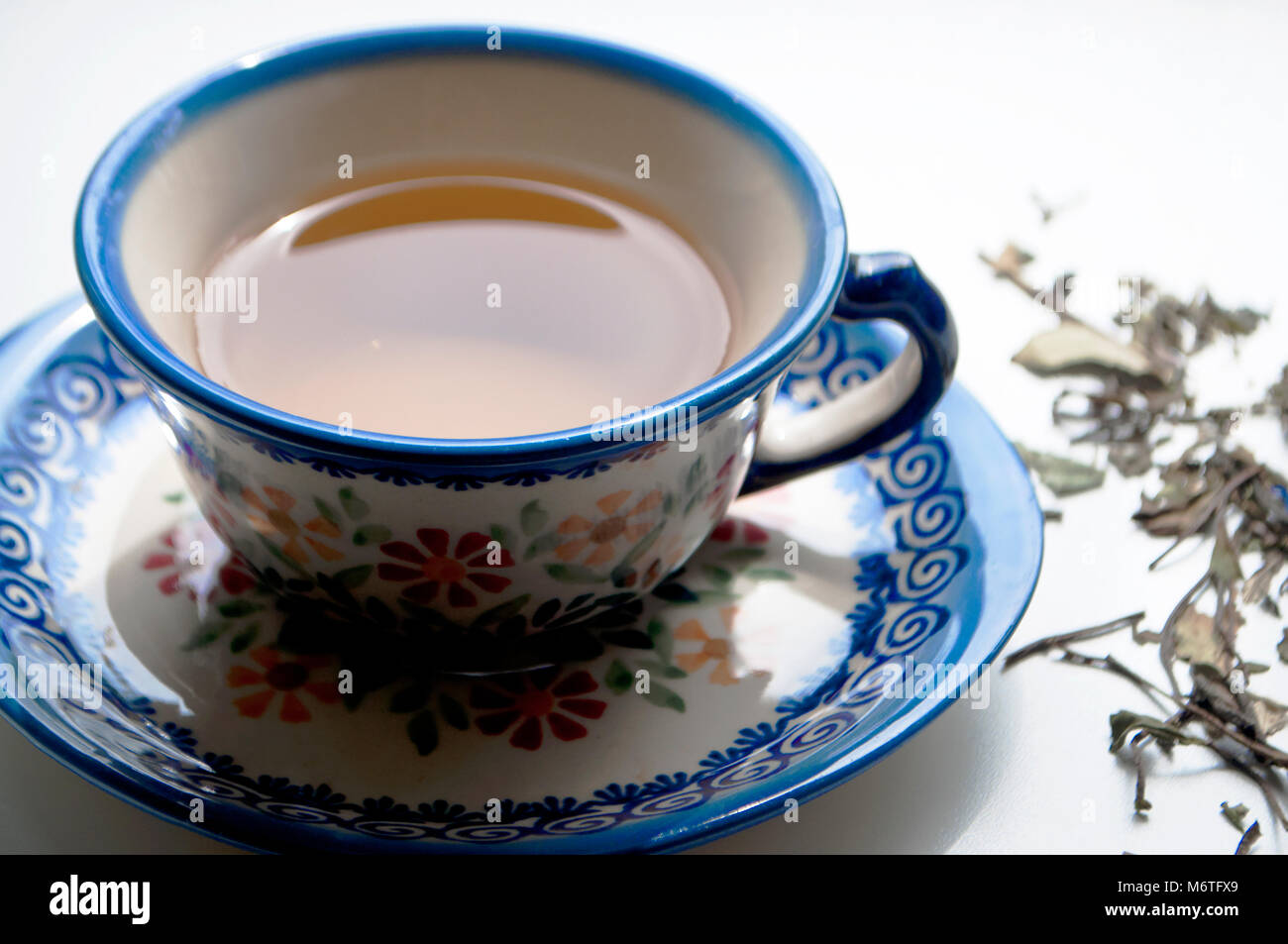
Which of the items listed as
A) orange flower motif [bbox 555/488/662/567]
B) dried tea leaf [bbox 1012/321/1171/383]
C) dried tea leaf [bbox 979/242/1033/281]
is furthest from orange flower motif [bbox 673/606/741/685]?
dried tea leaf [bbox 979/242/1033/281]

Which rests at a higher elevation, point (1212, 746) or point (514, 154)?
point (514, 154)

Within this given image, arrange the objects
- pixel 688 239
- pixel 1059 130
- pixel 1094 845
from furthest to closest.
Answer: pixel 1059 130
pixel 688 239
pixel 1094 845

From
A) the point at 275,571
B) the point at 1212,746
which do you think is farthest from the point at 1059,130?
the point at 275,571

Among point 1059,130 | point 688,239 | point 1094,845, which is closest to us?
point 1094,845

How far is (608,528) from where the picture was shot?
2.25ft

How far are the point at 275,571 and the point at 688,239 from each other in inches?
15.2

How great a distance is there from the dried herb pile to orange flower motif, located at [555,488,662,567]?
1.02 ft

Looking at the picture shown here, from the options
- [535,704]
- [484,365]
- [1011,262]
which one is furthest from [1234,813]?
[1011,262]

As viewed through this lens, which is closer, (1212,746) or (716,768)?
(716,768)

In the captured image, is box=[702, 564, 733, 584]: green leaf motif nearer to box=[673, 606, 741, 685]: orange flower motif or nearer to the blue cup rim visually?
box=[673, 606, 741, 685]: orange flower motif

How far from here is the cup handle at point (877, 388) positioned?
76cm
